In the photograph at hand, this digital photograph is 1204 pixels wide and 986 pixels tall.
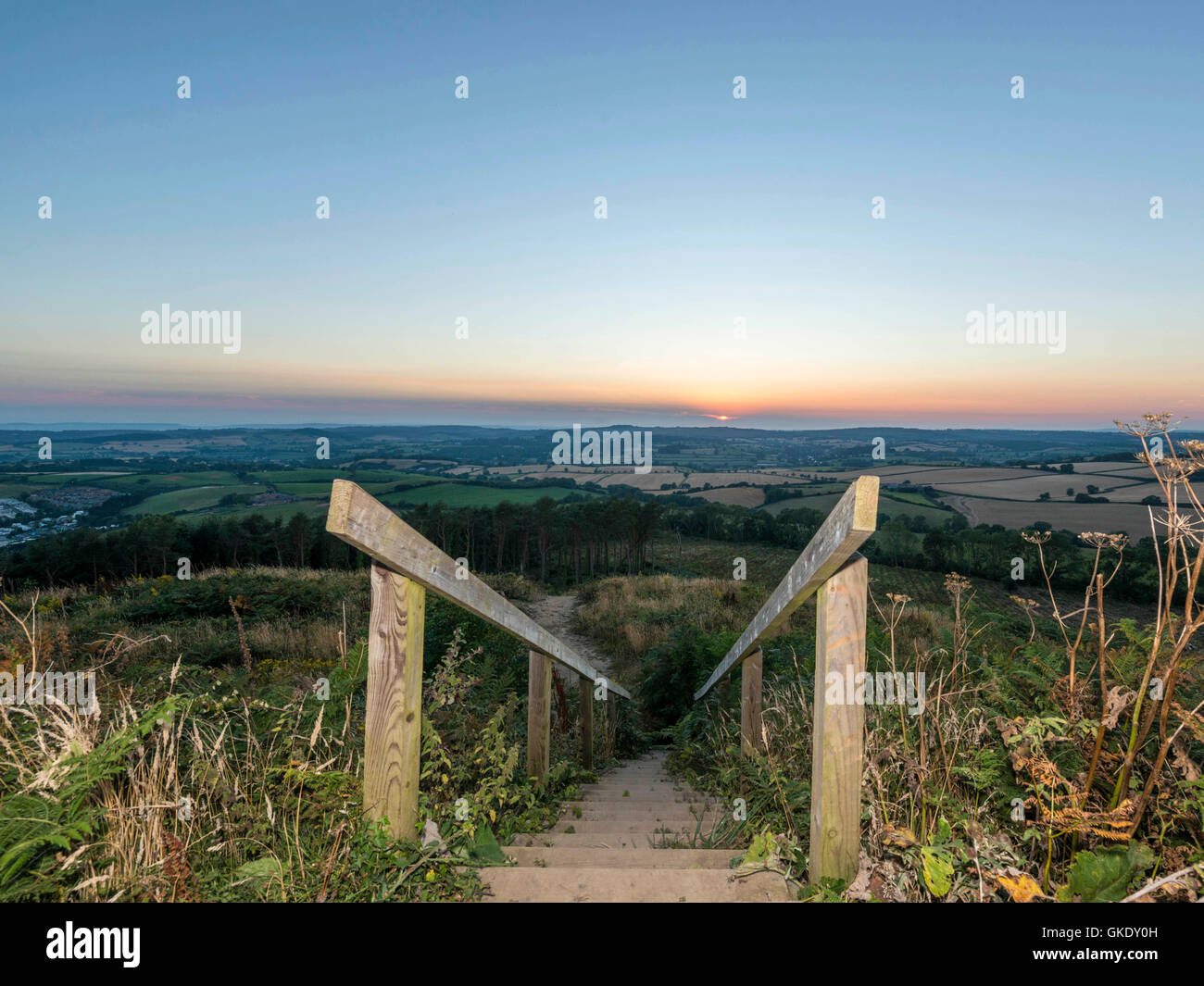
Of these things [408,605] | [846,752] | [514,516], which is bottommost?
[514,516]

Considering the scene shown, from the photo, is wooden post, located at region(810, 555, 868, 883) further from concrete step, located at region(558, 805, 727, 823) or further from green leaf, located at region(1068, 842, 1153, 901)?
concrete step, located at region(558, 805, 727, 823)

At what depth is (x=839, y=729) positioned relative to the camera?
208 cm

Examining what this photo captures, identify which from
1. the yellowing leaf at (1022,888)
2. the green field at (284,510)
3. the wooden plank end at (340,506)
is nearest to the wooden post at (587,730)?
the yellowing leaf at (1022,888)

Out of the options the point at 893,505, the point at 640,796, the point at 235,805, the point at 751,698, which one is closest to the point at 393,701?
the point at 235,805

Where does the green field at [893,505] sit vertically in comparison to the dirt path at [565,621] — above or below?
above

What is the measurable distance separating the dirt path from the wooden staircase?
8.11 m

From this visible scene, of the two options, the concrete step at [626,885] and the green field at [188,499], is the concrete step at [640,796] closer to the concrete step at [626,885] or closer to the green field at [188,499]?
the concrete step at [626,885]

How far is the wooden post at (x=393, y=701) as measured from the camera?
7.07 ft

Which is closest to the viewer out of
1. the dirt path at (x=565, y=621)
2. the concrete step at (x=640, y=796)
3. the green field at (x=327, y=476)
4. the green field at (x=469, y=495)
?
the concrete step at (x=640, y=796)

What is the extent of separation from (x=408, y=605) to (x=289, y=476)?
59.5 meters

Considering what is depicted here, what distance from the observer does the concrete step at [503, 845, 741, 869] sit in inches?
92.9
